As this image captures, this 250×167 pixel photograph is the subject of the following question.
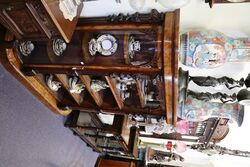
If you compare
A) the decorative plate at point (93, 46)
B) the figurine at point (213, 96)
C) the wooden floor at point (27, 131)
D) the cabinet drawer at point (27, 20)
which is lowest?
the wooden floor at point (27, 131)

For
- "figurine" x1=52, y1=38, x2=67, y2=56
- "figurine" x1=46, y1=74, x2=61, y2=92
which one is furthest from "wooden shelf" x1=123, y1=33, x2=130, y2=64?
"figurine" x1=46, y1=74, x2=61, y2=92

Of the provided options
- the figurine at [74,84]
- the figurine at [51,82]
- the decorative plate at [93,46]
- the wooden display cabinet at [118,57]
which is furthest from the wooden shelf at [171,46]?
the figurine at [51,82]

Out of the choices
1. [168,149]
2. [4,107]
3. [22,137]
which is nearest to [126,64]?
[4,107]

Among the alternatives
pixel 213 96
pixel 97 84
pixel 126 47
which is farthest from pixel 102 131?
pixel 126 47

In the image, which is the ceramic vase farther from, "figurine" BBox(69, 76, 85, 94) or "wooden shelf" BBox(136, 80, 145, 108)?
"figurine" BBox(69, 76, 85, 94)

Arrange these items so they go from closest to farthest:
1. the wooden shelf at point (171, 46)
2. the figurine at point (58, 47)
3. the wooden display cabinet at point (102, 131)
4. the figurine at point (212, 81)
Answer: the wooden shelf at point (171, 46) < the figurine at point (58, 47) < the figurine at point (212, 81) < the wooden display cabinet at point (102, 131)

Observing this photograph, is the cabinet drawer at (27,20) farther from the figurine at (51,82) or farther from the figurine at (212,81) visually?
the figurine at (212,81)

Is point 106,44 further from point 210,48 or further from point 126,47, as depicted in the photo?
point 210,48

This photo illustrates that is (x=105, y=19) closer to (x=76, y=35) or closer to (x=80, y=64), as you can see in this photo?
(x=76, y=35)

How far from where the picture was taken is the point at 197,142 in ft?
11.6

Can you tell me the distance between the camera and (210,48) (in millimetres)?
1398

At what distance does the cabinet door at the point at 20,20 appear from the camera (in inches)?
45.8

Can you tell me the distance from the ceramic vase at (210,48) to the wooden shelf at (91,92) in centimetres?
65

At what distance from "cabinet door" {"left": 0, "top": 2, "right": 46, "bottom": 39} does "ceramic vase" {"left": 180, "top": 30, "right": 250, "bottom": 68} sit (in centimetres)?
76
